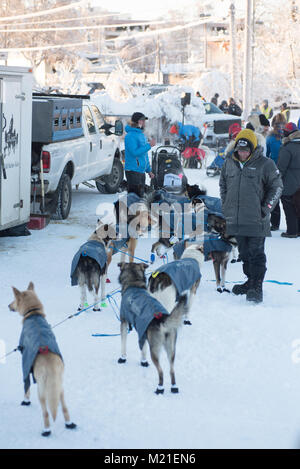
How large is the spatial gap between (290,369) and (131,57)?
81.3m

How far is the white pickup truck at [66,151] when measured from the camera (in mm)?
10422

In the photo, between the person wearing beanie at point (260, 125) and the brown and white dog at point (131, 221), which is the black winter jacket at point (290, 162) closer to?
the person wearing beanie at point (260, 125)

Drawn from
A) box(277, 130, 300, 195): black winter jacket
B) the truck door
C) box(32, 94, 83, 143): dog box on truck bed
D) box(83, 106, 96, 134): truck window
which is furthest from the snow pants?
the truck door

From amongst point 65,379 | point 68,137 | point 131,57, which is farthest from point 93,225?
point 131,57

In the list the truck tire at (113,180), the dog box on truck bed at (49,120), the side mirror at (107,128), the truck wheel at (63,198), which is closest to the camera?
the dog box on truck bed at (49,120)

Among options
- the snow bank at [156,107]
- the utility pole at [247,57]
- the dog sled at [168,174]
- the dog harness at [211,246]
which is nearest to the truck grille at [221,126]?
the snow bank at [156,107]

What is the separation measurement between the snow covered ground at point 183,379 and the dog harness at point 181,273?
48 cm

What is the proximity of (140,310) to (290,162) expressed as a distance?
5913 millimetres

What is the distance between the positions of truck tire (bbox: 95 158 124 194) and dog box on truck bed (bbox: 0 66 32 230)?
4424 millimetres

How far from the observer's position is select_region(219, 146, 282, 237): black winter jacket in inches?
271

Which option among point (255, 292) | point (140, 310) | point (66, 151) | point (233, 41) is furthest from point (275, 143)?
point (233, 41)

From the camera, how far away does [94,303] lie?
6844mm
